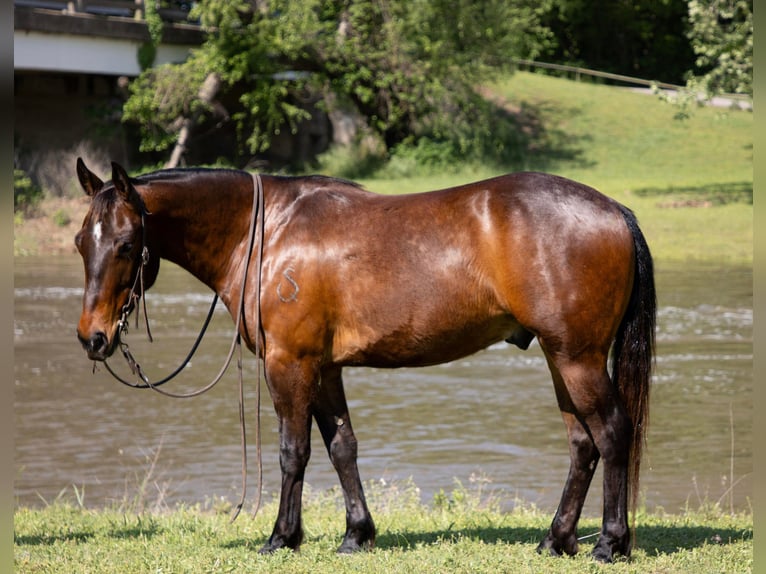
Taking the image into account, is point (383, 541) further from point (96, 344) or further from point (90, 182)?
point (90, 182)

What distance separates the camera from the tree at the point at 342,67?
94.5 feet

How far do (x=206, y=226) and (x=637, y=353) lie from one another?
7.51 feet

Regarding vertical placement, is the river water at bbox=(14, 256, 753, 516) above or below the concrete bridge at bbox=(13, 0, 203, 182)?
below

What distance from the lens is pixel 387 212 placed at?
18.5 ft

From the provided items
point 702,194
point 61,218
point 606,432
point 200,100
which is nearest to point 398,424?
point 606,432

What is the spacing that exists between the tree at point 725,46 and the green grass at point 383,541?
57.3 ft

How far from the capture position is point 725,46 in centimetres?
2286

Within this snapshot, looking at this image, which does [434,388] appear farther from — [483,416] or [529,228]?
[529,228]

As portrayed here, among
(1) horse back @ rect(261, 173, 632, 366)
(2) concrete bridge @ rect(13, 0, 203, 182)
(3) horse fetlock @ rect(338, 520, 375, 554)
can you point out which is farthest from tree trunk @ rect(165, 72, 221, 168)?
(3) horse fetlock @ rect(338, 520, 375, 554)

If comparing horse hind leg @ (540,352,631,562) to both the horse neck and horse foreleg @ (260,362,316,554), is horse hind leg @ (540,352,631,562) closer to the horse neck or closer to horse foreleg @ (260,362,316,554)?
horse foreleg @ (260,362,316,554)

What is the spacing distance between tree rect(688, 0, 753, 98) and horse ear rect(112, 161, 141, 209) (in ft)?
63.2

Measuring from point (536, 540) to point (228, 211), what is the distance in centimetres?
238

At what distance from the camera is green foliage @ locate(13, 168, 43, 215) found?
23969mm

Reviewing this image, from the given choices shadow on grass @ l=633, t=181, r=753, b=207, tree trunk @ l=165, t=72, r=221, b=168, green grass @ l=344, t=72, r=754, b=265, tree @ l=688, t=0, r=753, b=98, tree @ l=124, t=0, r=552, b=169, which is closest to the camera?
green grass @ l=344, t=72, r=754, b=265
